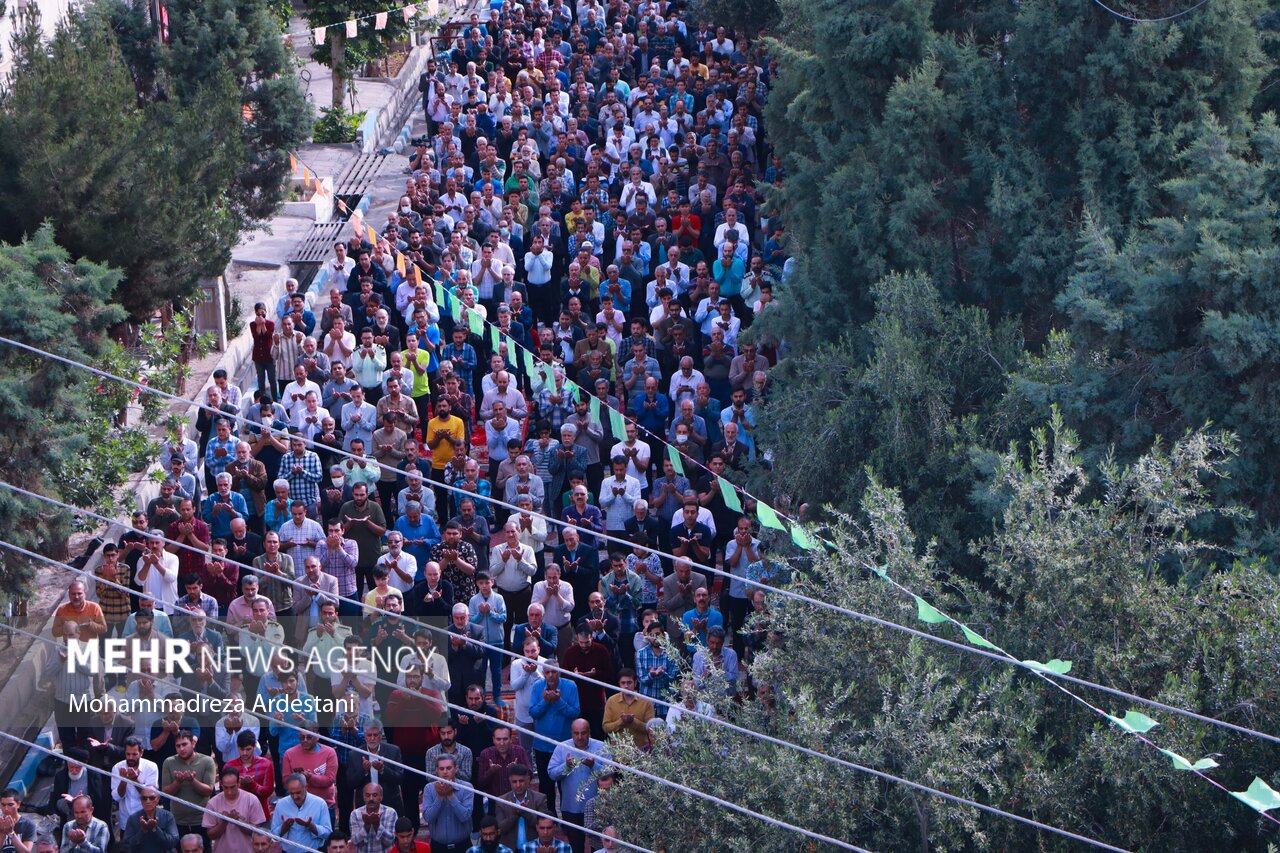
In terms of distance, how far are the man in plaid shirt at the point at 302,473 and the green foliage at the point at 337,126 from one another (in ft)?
56.1

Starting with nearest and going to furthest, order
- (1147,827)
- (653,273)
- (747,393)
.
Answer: (1147,827)
(747,393)
(653,273)

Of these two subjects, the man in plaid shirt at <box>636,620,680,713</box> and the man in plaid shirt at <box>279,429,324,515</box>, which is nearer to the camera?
the man in plaid shirt at <box>636,620,680,713</box>

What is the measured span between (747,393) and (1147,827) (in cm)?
772

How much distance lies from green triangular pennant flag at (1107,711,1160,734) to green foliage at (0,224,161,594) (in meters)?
9.12

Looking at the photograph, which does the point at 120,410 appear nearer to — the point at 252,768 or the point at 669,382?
the point at 669,382

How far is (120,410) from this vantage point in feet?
58.3

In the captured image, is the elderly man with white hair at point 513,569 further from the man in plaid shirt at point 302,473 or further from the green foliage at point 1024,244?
the green foliage at point 1024,244

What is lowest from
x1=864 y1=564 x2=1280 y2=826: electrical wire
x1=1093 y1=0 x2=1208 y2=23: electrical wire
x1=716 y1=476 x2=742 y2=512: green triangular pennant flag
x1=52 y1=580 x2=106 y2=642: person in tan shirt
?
x1=52 y1=580 x2=106 y2=642: person in tan shirt

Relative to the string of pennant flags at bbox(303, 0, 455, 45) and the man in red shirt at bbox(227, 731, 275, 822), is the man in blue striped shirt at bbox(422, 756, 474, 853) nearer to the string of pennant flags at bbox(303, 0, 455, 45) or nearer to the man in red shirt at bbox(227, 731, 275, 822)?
the man in red shirt at bbox(227, 731, 275, 822)

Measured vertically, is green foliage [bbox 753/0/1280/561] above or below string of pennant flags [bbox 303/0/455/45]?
above

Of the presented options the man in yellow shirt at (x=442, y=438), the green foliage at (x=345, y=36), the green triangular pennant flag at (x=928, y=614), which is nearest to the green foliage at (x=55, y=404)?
the man in yellow shirt at (x=442, y=438)

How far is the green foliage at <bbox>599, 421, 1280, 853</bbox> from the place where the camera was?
9828 millimetres

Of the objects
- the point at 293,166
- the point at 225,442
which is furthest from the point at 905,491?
the point at 293,166

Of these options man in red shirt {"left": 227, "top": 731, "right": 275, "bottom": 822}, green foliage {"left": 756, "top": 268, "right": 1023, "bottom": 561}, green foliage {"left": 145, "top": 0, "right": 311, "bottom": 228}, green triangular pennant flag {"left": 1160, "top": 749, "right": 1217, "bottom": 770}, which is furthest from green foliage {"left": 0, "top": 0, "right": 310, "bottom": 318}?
green triangular pennant flag {"left": 1160, "top": 749, "right": 1217, "bottom": 770}
